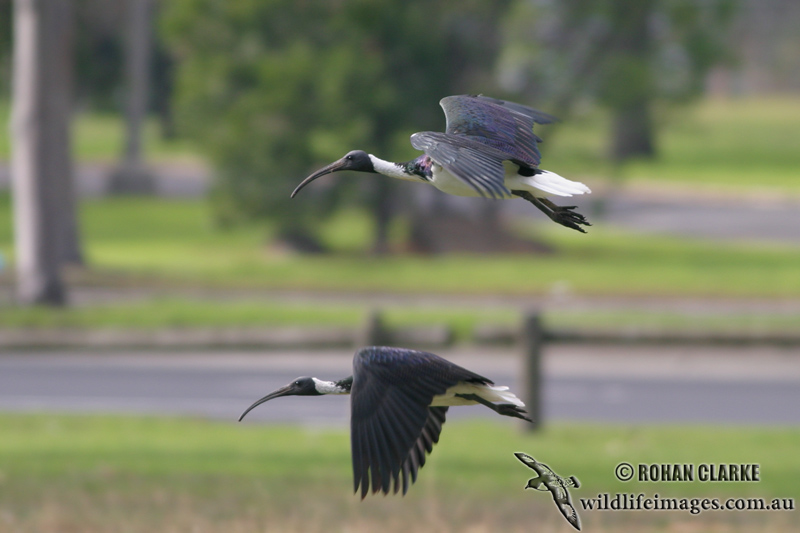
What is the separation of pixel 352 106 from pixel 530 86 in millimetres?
3494

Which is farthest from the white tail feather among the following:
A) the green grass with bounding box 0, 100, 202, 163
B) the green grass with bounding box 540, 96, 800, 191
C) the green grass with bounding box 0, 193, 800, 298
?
the green grass with bounding box 0, 100, 202, 163

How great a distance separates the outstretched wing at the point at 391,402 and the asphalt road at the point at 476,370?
7037 millimetres

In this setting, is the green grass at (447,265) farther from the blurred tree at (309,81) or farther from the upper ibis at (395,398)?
the upper ibis at (395,398)

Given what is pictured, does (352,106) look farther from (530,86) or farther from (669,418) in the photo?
(669,418)

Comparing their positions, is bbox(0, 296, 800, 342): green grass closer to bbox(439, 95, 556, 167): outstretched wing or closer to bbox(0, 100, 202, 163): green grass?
bbox(439, 95, 556, 167): outstretched wing

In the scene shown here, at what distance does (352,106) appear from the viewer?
1859 cm

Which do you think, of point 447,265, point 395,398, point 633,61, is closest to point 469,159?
point 395,398

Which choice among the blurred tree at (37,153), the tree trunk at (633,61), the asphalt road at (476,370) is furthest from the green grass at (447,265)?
the asphalt road at (476,370)

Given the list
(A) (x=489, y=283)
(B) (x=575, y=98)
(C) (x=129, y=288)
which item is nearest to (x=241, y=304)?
(C) (x=129, y=288)

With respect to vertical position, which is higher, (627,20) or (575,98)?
(627,20)

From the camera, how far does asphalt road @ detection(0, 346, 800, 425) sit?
36.5ft

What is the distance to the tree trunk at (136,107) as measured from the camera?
102 ft

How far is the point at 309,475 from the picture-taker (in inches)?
297

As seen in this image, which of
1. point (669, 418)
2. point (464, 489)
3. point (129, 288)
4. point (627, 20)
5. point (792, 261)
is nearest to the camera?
point (464, 489)
